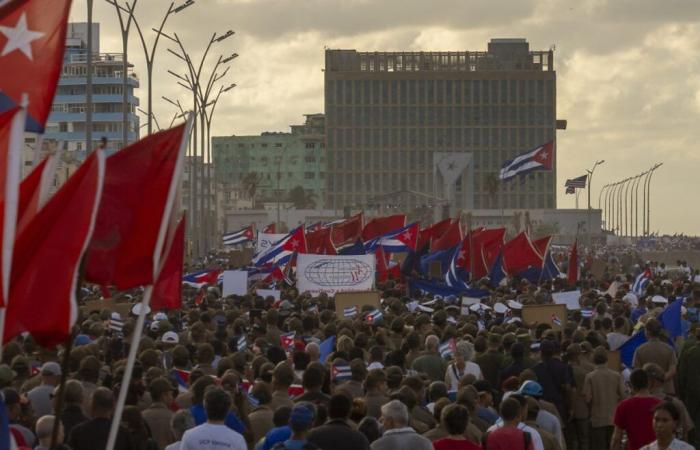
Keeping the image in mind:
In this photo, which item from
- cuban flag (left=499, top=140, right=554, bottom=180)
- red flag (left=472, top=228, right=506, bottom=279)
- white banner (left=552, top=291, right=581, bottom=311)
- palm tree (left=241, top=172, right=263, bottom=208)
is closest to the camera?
white banner (left=552, top=291, right=581, bottom=311)

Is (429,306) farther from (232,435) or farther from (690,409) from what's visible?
(232,435)

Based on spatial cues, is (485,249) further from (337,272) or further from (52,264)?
(52,264)

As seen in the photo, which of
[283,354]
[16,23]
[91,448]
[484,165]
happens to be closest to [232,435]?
[91,448]

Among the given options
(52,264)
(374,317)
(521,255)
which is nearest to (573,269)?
(521,255)

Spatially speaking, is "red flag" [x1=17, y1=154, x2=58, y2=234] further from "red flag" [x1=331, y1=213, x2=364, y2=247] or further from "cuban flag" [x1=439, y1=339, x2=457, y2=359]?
"red flag" [x1=331, y1=213, x2=364, y2=247]

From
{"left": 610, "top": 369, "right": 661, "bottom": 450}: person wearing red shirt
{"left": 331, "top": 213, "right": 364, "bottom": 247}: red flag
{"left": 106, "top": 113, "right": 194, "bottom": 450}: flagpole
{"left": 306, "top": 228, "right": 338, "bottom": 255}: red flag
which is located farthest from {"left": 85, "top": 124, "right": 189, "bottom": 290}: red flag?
{"left": 331, "top": 213, "right": 364, "bottom": 247}: red flag

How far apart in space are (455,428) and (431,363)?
4.74 m

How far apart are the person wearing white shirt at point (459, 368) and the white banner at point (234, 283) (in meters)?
13.4

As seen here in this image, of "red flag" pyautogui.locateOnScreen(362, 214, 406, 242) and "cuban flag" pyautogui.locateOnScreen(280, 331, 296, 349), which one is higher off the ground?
"red flag" pyautogui.locateOnScreen(362, 214, 406, 242)

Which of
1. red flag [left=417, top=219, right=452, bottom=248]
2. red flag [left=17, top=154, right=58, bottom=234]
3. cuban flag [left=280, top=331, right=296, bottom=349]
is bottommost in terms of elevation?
cuban flag [left=280, top=331, right=296, bottom=349]

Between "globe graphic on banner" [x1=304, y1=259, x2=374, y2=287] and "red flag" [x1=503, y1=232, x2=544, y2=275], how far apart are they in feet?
25.0

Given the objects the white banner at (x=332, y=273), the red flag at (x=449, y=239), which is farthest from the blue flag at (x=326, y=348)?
the red flag at (x=449, y=239)

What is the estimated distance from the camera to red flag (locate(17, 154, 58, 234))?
879cm

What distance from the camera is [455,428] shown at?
1071cm
